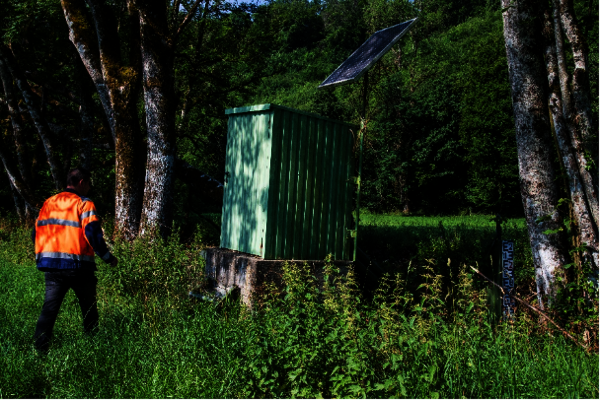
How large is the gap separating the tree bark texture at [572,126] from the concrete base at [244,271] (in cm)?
301

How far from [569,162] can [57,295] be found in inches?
220

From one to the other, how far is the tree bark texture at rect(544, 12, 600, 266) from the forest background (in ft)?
2.30

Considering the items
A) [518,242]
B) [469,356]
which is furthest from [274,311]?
[518,242]

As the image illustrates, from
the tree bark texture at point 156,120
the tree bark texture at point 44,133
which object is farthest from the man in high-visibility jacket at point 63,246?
the tree bark texture at point 44,133

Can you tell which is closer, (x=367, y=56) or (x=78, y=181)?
(x=78, y=181)

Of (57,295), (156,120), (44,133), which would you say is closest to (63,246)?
(57,295)

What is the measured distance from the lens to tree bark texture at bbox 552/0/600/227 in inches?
227

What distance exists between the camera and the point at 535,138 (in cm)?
604

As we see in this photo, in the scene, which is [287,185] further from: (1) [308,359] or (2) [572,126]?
(2) [572,126]

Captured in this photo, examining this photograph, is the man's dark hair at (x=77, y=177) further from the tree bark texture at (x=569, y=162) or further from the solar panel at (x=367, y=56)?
the tree bark texture at (x=569, y=162)

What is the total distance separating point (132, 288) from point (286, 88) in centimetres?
6525

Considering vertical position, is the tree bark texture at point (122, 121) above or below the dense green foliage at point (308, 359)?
above

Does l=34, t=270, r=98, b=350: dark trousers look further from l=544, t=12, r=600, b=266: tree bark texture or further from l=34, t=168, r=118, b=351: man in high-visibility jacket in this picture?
l=544, t=12, r=600, b=266: tree bark texture

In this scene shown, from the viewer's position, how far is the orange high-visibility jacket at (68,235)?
5258mm
